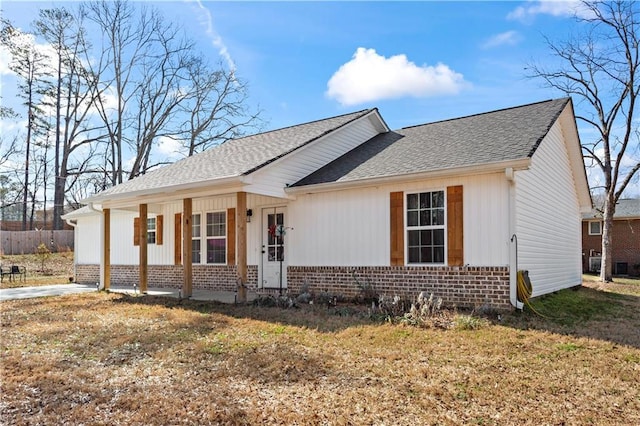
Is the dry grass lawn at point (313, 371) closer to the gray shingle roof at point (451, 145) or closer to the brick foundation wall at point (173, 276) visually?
the gray shingle roof at point (451, 145)

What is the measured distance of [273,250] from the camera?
11.9 m

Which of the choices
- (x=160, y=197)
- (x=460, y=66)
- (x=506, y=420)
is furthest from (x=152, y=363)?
(x=460, y=66)

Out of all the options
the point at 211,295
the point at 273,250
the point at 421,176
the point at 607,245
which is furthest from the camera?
the point at 607,245

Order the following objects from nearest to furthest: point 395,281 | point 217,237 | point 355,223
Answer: point 395,281
point 355,223
point 217,237

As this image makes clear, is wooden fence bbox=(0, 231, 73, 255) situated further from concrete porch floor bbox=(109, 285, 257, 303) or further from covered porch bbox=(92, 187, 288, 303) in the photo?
concrete porch floor bbox=(109, 285, 257, 303)

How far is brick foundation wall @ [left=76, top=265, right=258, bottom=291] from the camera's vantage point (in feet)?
41.1

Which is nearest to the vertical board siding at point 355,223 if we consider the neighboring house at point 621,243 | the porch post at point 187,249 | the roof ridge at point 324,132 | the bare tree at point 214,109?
the roof ridge at point 324,132

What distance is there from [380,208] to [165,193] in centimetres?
519

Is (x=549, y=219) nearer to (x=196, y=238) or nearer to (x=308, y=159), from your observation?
(x=308, y=159)

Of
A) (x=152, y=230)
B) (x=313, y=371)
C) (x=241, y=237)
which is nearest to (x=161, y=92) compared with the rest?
(x=152, y=230)

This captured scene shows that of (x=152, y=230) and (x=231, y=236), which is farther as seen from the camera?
(x=152, y=230)

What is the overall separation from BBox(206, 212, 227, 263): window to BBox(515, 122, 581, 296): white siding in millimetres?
7697

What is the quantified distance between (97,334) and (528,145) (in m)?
8.11

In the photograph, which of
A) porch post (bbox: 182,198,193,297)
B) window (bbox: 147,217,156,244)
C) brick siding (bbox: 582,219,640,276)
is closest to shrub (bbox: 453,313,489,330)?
porch post (bbox: 182,198,193,297)
